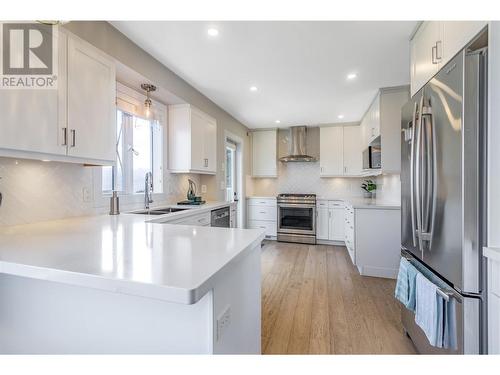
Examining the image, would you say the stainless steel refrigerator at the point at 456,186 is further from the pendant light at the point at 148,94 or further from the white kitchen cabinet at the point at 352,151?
the white kitchen cabinet at the point at 352,151

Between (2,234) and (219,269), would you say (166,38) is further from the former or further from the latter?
(219,269)

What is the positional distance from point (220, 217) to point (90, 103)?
1988 mm

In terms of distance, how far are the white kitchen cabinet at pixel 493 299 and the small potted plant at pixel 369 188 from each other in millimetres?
3761

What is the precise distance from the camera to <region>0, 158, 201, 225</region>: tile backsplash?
1489 mm

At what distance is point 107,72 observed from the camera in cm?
184

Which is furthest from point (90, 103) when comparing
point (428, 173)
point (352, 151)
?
point (352, 151)

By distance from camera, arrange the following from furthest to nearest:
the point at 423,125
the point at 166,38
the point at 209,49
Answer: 1. the point at 209,49
2. the point at 166,38
3. the point at 423,125

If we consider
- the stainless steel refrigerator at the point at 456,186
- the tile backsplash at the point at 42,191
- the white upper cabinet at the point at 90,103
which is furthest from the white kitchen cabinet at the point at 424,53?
the tile backsplash at the point at 42,191

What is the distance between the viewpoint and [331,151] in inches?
199

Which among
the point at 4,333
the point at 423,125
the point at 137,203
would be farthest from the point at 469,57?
the point at 137,203

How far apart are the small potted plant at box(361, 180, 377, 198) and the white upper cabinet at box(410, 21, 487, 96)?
290 cm

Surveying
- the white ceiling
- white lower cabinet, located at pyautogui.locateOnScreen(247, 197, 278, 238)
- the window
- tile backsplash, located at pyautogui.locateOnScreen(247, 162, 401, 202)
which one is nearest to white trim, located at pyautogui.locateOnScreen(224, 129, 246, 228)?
white lower cabinet, located at pyautogui.locateOnScreen(247, 197, 278, 238)
